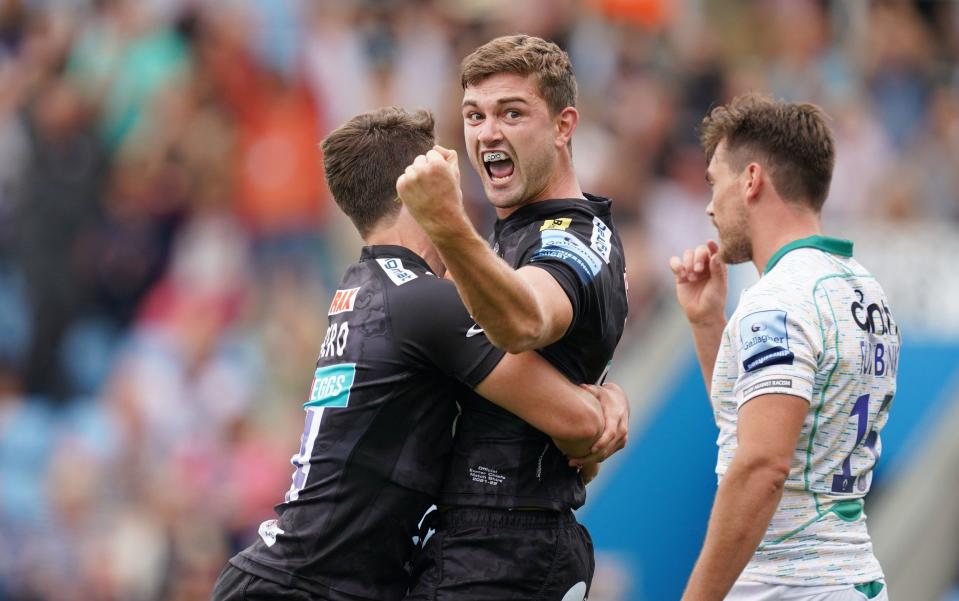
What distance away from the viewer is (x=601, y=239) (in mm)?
4543

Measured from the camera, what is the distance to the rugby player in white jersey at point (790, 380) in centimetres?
427

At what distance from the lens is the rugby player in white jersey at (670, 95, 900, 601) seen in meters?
4.27

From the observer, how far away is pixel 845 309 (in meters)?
4.49

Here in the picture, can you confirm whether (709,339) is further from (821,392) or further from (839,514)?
(839,514)

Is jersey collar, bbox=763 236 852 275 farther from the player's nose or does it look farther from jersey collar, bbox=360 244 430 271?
jersey collar, bbox=360 244 430 271

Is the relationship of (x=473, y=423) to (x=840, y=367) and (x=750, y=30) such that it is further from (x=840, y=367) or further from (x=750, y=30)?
(x=750, y=30)

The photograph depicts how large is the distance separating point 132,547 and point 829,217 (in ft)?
20.4

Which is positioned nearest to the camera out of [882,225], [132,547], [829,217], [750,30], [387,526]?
[387,526]

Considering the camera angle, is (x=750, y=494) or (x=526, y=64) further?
(x=526, y=64)

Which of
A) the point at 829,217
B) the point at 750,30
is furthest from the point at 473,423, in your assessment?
the point at 750,30

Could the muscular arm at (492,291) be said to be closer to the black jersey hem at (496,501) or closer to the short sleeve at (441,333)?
the short sleeve at (441,333)

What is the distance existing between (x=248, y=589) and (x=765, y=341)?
178cm

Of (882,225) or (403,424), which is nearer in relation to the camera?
(403,424)

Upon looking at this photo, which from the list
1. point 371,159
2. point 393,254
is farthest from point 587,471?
point 371,159
